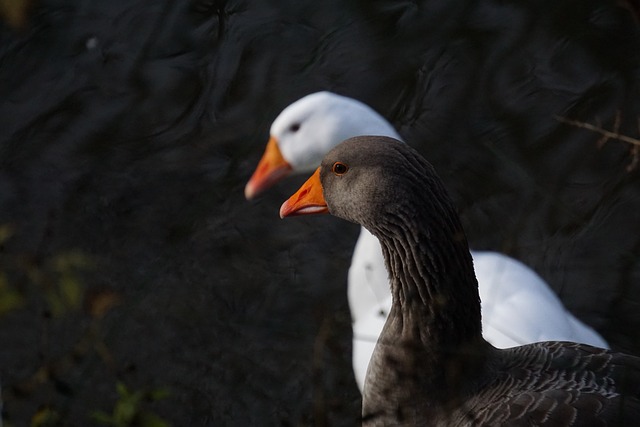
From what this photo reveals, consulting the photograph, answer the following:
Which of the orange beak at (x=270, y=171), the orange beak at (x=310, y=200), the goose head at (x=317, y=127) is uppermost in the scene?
the orange beak at (x=310, y=200)

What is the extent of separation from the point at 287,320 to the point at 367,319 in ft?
2.36

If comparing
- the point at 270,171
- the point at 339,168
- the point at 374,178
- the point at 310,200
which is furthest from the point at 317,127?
the point at 374,178

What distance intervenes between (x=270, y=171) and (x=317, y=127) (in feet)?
1.32

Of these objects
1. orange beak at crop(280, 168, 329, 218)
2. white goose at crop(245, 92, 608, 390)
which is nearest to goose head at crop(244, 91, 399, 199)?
white goose at crop(245, 92, 608, 390)

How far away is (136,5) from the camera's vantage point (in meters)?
7.52

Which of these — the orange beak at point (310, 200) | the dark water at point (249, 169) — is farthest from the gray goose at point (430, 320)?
the dark water at point (249, 169)

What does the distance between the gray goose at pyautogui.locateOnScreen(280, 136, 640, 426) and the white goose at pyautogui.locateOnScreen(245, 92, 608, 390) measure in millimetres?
587

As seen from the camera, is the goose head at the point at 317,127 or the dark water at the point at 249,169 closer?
the goose head at the point at 317,127

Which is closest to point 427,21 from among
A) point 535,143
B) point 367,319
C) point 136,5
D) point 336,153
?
point 535,143

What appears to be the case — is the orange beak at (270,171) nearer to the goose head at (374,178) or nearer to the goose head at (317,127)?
the goose head at (317,127)

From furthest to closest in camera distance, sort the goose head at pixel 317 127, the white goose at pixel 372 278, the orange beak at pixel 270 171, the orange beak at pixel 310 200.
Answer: the orange beak at pixel 270 171 < the goose head at pixel 317 127 < the white goose at pixel 372 278 < the orange beak at pixel 310 200

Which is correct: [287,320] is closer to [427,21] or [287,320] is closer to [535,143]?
[535,143]

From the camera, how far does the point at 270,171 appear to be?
5695mm

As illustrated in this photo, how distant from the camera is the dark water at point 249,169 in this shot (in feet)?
18.7
